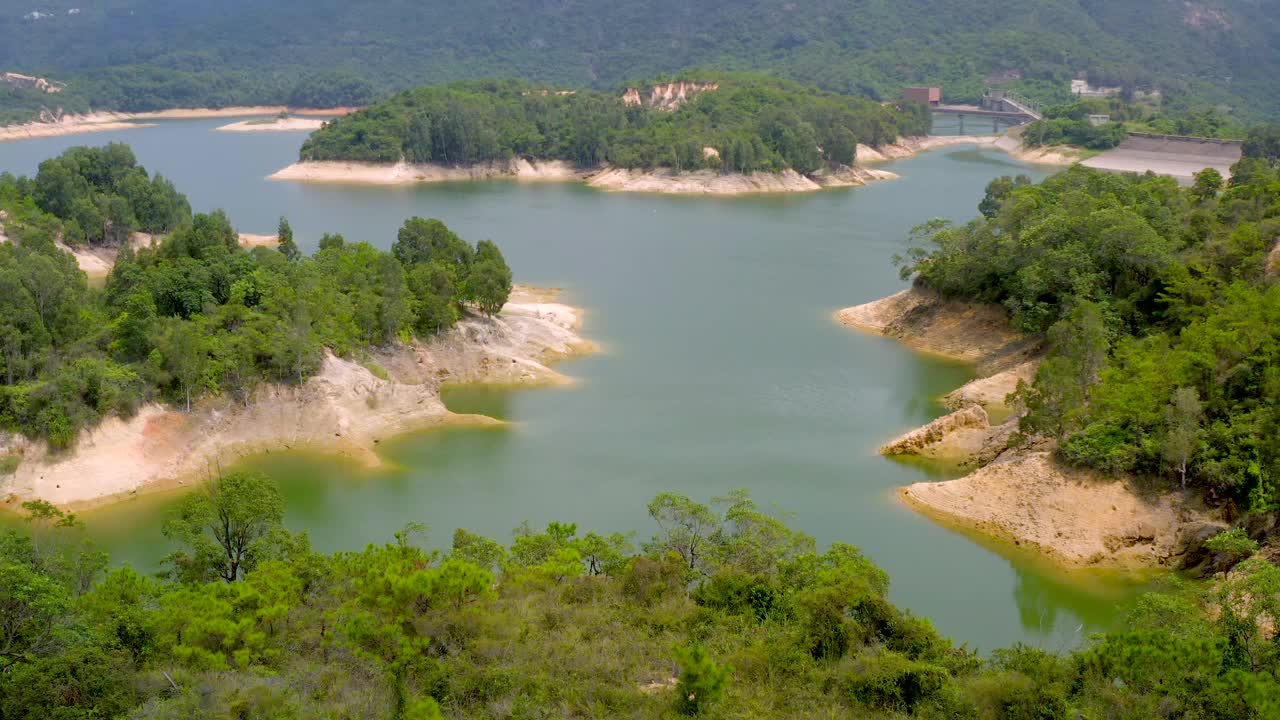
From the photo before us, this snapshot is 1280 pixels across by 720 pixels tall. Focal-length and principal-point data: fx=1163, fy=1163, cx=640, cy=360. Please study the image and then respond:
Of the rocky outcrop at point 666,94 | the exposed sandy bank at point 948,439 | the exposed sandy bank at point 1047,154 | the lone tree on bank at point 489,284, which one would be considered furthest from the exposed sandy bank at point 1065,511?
the rocky outcrop at point 666,94

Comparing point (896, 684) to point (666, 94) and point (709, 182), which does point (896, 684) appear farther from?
point (666, 94)

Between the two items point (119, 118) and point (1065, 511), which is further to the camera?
point (119, 118)

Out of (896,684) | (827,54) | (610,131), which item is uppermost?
(827,54)

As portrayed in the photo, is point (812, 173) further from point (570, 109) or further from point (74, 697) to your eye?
point (74, 697)

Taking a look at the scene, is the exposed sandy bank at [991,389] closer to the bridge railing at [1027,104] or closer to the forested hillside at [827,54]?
the bridge railing at [1027,104]

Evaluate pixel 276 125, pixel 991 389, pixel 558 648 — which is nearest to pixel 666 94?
pixel 276 125

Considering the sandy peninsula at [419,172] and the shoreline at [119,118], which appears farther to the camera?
the shoreline at [119,118]

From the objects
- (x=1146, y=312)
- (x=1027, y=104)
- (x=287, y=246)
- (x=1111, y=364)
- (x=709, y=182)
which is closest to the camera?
(x=1111, y=364)

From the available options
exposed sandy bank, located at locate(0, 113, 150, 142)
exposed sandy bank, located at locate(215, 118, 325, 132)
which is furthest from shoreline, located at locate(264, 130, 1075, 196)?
exposed sandy bank, located at locate(0, 113, 150, 142)
